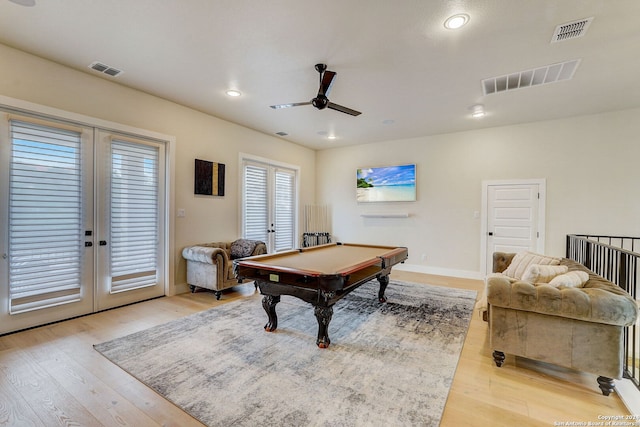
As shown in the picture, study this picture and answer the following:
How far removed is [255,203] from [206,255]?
6.23ft

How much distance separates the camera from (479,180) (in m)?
5.41

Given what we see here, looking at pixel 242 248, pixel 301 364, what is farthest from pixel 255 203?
pixel 301 364

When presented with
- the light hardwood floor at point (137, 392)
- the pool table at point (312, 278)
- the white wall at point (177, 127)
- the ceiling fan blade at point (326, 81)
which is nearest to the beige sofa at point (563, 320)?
the light hardwood floor at point (137, 392)

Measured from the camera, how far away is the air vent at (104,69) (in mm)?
3150

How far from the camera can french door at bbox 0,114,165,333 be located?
2.89 metres

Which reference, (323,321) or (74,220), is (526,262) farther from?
(74,220)

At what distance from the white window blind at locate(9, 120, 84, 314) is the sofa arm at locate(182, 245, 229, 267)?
127cm

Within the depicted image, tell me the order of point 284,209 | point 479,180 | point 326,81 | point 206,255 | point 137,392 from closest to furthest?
point 137,392 < point 326,81 < point 206,255 < point 479,180 < point 284,209

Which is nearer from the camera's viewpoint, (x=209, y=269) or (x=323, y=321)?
(x=323, y=321)

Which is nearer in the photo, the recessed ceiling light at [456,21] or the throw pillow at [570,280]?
the throw pillow at [570,280]

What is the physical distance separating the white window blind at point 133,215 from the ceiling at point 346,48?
98 centimetres

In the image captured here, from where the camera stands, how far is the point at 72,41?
2.73 m

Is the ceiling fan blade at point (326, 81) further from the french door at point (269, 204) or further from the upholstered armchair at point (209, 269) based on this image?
the french door at point (269, 204)

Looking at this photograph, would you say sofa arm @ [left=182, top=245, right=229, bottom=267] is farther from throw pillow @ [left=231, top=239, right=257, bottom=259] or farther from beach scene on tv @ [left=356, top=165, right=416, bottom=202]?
beach scene on tv @ [left=356, top=165, right=416, bottom=202]
